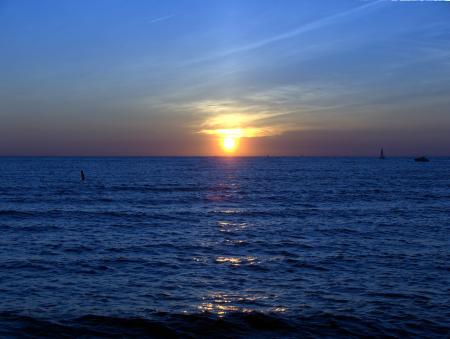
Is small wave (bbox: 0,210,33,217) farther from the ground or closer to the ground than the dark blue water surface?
farther from the ground

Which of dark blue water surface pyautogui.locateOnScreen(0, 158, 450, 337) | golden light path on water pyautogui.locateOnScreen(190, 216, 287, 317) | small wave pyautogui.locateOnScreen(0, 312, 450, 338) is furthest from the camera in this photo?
golden light path on water pyautogui.locateOnScreen(190, 216, 287, 317)

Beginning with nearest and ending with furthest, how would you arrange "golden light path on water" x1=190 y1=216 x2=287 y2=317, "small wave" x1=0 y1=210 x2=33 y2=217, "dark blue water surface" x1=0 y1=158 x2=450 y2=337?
"dark blue water surface" x1=0 y1=158 x2=450 y2=337, "golden light path on water" x1=190 y1=216 x2=287 y2=317, "small wave" x1=0 y1=210 x2=33 y2=217

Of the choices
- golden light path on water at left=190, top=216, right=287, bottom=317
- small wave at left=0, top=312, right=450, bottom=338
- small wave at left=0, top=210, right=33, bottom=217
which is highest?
small wave at left=0, top=210, right=33, bottom=217

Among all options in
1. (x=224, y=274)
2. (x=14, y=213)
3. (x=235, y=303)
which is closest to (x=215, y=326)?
Result: (x=235, y=303)

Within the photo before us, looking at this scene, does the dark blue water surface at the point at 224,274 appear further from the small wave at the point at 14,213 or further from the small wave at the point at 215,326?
the small wave at the point at 14,213

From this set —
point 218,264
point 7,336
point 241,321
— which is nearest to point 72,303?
point 7,336

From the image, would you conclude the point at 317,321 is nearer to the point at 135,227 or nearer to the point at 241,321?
the point at 241,321

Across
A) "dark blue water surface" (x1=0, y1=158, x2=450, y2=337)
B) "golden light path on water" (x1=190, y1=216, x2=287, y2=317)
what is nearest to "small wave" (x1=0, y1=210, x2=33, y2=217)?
"dark blue water surface" (x1=0, y1=158, x2=450, y2=337)

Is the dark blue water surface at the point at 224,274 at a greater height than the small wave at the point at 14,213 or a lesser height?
lesser

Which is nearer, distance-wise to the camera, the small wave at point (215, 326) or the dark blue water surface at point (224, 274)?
the small wave at point (215, 326)

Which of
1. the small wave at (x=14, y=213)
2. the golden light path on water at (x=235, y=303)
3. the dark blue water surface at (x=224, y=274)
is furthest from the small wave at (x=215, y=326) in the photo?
the small wave at (x=14, y=213)

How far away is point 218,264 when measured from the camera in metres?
23.8

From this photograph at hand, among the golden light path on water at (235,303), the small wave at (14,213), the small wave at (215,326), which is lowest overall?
the small wave at (215,326)

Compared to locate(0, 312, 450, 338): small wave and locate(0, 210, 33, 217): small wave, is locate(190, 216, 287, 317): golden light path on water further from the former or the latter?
locate(0, 210, 33, 217): small wave
